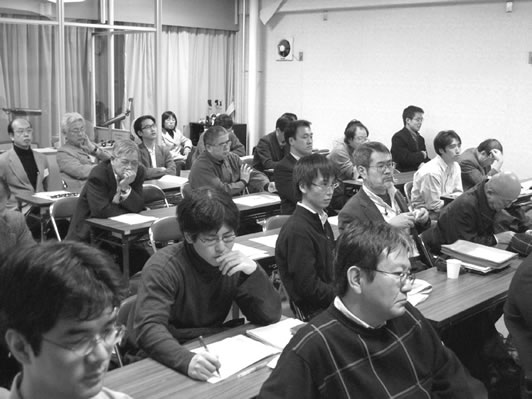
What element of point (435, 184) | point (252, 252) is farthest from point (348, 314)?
point (435, 184)

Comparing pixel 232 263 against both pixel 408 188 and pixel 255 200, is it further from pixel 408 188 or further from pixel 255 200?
pixel 408 188

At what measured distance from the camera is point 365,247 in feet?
6.77

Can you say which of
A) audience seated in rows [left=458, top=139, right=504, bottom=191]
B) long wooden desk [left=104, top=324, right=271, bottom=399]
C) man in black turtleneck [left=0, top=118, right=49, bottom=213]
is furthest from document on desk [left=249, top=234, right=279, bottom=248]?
audience seated in rows [left=458, top=139, right=504, bottom=191]

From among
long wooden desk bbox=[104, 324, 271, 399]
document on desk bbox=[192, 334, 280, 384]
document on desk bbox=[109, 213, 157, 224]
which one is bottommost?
long wooden desk bbox=[104, 324, 271, 399]

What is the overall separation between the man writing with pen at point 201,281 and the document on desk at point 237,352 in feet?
0.54

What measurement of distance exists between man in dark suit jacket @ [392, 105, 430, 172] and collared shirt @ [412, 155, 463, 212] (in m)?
2.26

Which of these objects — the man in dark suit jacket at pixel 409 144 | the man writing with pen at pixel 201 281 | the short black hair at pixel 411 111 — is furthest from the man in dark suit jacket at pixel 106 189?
the short black hair at pixel 411 111

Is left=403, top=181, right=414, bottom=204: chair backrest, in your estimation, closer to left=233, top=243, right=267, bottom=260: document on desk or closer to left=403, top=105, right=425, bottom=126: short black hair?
left=403, top=105, right=425, bottom=126: short black hair

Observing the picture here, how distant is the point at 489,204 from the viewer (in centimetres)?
411

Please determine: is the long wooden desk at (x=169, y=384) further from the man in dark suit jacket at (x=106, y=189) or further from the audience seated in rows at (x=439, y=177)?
the audience seated in rows at (x=439, y=177)

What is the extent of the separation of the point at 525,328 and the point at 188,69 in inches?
344

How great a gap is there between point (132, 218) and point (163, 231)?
682 millimetres

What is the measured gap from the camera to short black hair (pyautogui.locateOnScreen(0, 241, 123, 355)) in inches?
43.2

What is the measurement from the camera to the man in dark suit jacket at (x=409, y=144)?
28.1 ft
